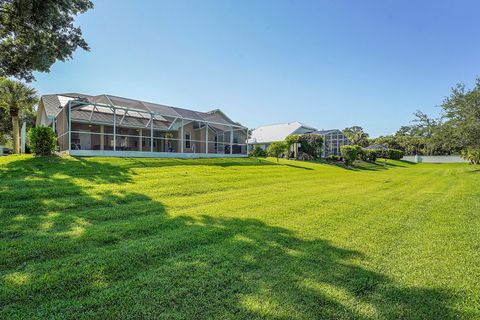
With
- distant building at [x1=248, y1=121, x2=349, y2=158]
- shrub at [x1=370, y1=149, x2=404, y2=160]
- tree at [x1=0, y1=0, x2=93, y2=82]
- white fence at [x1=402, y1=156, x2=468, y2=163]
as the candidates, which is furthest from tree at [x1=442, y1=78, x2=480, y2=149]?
tree at [x1=0, y1=0, x2=93, y2=82]

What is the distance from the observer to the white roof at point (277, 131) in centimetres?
3694

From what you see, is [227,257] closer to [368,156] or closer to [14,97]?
[14,97]

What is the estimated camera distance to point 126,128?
20.8 m

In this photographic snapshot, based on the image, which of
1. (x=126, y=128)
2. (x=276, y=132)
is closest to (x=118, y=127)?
(x=126, y=128)

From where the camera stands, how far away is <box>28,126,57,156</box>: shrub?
11.5m

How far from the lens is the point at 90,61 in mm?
13406

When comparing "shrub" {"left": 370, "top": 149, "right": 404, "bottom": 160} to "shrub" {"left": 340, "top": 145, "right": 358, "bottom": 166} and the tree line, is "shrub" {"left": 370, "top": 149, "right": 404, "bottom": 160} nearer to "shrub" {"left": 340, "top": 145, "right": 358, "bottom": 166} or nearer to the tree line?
the tree line

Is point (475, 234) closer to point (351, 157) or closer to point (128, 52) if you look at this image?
point (128, 52)

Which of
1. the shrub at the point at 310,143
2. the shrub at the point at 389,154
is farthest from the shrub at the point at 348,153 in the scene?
the shrub at the point at 389,154

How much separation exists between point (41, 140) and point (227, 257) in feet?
41.4

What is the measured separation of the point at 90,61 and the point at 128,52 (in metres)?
2.03

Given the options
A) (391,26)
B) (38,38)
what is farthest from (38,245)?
(391,26)

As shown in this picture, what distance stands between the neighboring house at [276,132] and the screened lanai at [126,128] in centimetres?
1244

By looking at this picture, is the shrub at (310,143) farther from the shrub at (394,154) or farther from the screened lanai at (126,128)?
the shrub at (394,154)
